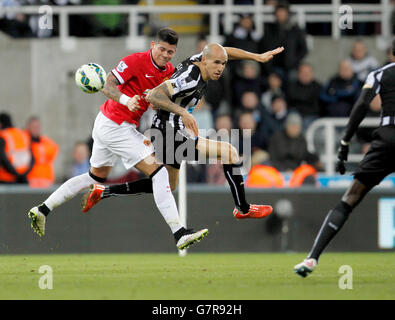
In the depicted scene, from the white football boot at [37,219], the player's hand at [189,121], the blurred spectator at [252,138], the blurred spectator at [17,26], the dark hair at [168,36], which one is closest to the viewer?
the player's hand at [189,121]

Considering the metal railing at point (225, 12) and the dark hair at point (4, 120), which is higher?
the metal railing at point (225, 12)

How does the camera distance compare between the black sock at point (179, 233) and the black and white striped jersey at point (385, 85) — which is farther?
the black sock at point (179, 233)

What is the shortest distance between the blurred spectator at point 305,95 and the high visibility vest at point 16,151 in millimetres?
4250

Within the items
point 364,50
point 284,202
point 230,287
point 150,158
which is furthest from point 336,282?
point 364,50

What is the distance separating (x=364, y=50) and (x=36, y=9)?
5.51 meters

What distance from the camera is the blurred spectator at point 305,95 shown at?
595 inches

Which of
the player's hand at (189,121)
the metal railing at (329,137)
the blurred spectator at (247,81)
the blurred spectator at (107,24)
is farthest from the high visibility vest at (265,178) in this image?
the player's hand at (189,121)

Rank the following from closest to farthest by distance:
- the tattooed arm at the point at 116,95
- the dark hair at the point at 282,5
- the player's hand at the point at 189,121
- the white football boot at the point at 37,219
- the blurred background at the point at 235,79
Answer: the player's hand at the point at 189,121 → the tattooed arm at the point at 116,95 → the white football boot at the point at 37,219 → the blurred background at the point at 235,79 → the dark hair at the point at 282,5

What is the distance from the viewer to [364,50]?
1556cm

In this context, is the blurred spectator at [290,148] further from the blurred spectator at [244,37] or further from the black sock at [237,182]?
the black sock at [237,182]

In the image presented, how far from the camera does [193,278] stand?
932 centimetres

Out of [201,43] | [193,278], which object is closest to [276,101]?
[201,43]

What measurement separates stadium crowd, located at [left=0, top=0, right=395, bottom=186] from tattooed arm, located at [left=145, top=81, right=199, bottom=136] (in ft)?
15.9

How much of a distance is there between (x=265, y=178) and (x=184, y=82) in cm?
496
